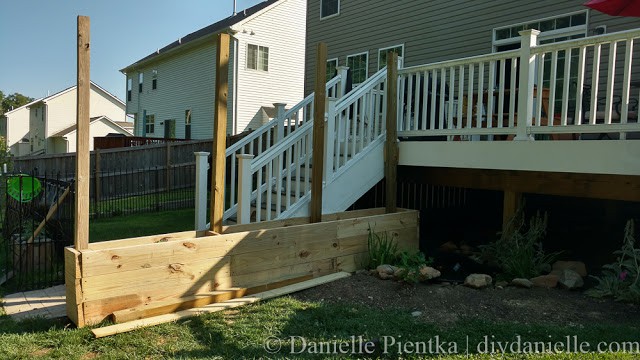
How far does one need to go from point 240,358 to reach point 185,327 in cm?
74

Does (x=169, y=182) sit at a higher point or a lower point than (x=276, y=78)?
lower

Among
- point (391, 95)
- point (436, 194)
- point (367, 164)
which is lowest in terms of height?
point (436, 194)

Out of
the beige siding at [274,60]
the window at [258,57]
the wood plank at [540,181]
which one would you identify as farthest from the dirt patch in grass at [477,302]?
the window at [258,57]

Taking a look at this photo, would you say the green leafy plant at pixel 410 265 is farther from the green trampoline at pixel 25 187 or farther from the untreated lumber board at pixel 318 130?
the green trampoline at pixel 25 187

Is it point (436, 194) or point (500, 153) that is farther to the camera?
point (436, 194)

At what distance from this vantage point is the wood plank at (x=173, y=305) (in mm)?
3498

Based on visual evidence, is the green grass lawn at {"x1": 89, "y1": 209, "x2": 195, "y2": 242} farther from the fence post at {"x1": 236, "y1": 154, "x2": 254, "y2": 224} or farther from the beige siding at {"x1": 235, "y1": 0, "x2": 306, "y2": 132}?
the beige siding at {"x1": 235, "y1": 0, "x2": 306, "y2": 132}

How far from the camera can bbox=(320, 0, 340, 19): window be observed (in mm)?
12044

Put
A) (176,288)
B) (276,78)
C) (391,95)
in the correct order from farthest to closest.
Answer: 1. (276,78)
2. (391,95)
3. (176,288)

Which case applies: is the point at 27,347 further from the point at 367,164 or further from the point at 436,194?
the point at 436,194

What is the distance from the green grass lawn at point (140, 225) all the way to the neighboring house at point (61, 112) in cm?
3140

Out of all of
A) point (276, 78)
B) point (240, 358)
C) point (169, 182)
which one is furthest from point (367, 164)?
point (276, 78)

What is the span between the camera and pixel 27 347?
311 cm

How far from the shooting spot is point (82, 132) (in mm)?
3480
